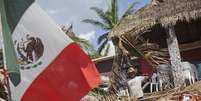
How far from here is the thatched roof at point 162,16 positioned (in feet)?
51.4

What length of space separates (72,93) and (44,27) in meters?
0.99

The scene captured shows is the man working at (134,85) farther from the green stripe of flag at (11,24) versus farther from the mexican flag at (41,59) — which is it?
the green stripe of flag at (11,24)

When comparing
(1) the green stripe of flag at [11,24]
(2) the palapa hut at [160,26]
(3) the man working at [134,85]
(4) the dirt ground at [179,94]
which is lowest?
(4) the dirt ground at [179,94]

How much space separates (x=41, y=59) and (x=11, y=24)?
25.2 inches

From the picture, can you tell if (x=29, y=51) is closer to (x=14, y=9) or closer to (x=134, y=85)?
(x=14, y=9)

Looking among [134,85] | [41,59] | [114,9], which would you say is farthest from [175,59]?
[114,9]

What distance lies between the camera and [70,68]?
7562 mm

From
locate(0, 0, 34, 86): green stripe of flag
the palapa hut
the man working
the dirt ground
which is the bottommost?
the dirt ground

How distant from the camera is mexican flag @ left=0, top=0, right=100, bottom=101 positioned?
7.43 meters

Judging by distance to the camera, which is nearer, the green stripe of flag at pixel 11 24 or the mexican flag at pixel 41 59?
the green stripe of flag at pixel 11 24

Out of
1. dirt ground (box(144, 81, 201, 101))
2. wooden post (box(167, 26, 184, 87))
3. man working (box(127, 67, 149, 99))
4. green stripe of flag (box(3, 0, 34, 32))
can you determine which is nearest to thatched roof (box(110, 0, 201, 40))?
wooden post (box(167, 26, 184, 87))

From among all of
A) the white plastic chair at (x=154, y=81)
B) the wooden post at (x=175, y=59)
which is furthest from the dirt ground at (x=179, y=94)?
the white plastic chair at (x=154, y=81)

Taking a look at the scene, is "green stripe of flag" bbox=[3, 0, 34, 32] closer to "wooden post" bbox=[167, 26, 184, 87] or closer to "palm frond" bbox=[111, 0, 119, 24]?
"wooden post" bbox=[167, 26, 184, 87]

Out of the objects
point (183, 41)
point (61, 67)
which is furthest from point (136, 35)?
point (61, 67)
